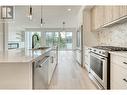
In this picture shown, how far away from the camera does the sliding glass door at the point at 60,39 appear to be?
15516 mm

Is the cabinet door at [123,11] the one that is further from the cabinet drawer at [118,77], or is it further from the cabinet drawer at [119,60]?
the cabinet drawer at [118,77]

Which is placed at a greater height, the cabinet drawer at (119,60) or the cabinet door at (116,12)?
the cabinet door at (116,12)

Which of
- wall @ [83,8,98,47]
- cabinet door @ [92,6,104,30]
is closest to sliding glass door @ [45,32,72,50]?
wall @ [83,8,98,47]

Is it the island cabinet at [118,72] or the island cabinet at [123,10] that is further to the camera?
the island cabinet at [123,10]

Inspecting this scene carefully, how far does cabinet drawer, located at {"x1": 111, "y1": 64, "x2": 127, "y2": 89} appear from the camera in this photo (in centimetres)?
244

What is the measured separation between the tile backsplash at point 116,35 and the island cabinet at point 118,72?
1182 mm

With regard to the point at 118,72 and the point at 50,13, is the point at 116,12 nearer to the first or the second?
the point at 118,72

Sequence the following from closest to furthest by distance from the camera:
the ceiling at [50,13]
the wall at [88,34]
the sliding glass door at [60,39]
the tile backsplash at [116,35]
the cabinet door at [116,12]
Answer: the cabinet door at [116,12], the tile backsplash at [116,35], the wall at [88,34], the ceiling at [50,13], the sliding glass door at [60,39]

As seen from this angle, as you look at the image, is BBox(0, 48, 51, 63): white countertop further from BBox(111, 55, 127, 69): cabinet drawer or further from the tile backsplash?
the tile backsplash

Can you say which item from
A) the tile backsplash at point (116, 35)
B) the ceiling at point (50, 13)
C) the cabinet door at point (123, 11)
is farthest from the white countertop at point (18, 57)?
the ceiling at point (50, 13)

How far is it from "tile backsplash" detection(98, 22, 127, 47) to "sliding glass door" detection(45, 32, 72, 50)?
9.88m

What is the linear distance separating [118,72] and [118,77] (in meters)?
0.08

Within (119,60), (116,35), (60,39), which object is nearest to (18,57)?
(119,60)
